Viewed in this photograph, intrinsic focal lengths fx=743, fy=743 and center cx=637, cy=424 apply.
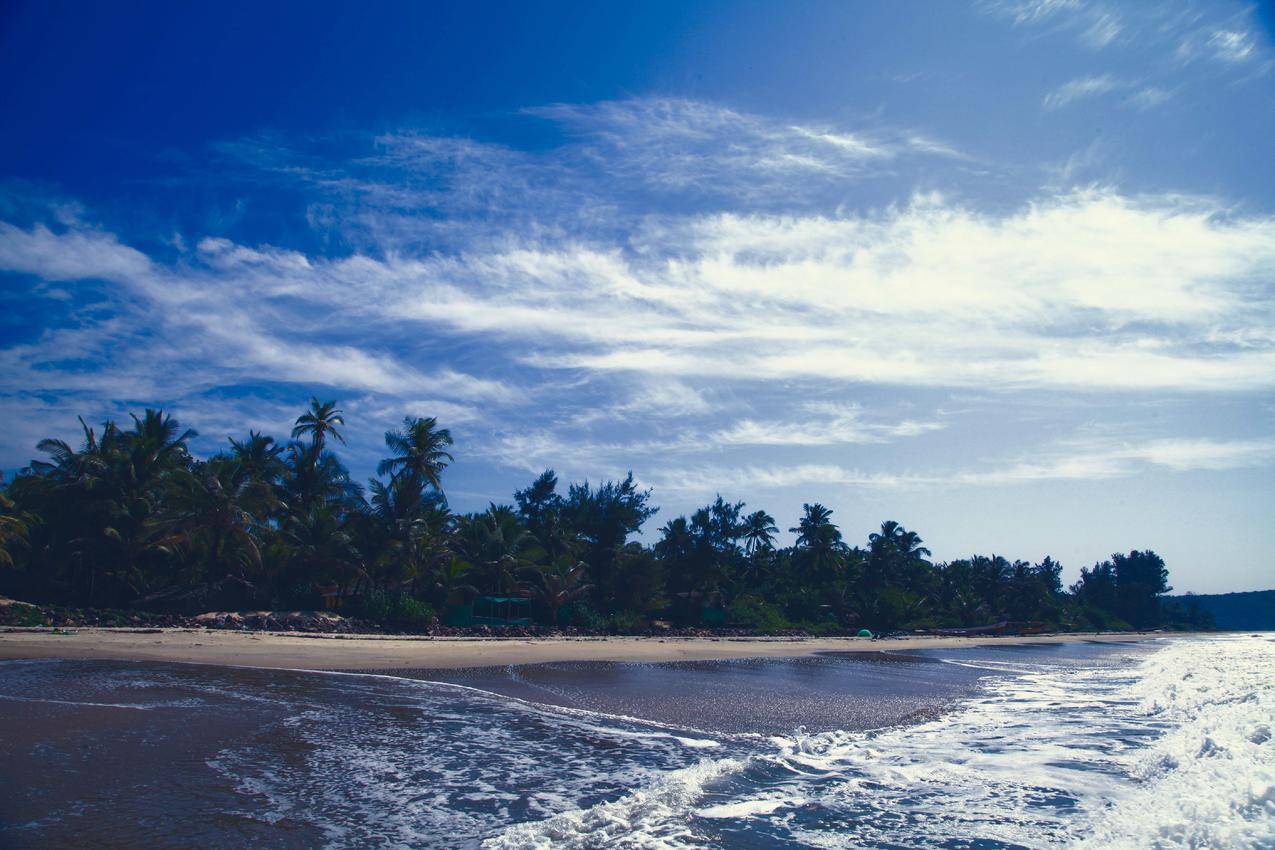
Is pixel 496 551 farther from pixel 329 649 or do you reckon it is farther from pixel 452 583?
pixel 329 649

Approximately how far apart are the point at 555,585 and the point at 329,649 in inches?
648

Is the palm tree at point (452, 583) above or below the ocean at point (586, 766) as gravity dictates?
above

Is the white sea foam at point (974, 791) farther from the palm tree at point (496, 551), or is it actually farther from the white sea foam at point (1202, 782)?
the palm tree at point (496, 551)

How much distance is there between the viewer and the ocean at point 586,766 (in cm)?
680

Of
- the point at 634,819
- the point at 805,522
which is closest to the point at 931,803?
the point at 634,819

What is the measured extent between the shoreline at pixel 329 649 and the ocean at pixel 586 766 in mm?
2060

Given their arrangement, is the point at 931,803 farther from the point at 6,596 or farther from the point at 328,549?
the point at 6,596

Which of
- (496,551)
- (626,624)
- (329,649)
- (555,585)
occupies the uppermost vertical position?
(496,551)

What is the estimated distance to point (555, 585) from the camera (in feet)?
123

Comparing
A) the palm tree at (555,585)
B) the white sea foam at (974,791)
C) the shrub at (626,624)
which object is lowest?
the shrub at (626,624)

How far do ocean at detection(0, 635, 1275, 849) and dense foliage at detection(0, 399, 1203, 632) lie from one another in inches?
540

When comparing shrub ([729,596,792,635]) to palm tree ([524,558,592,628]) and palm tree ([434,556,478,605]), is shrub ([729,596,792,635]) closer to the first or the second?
palm tree ([524,558,592,628])

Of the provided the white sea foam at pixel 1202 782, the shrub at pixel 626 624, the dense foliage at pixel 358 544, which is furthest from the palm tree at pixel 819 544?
the white sea foam at pixel 1202 782

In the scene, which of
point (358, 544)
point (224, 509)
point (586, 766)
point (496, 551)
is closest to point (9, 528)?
point (224, 509)
